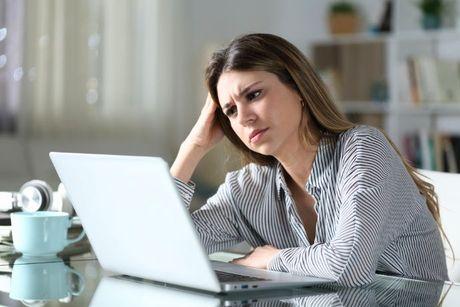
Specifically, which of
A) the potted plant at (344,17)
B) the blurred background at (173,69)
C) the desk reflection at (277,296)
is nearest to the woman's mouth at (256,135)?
the desk reflection at (277,296)

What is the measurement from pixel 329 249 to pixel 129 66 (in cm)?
357

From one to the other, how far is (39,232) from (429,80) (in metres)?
3.29

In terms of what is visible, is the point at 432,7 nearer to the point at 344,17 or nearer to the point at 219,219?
the point at 344,17

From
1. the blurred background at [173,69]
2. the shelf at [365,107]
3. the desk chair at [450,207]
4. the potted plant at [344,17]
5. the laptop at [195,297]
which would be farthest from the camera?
the potted plant at [344,17]

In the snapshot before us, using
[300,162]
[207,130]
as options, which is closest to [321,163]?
[300,162]

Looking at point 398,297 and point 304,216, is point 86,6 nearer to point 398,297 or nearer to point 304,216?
point 304,216

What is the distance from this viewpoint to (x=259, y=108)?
154 cm

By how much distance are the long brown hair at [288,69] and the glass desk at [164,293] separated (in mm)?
314

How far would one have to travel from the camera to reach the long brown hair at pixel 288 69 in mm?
1562

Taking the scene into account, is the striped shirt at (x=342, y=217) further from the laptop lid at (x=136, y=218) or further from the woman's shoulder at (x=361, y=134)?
the laptop lid at (x=136, y=218)

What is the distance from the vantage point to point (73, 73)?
4.52 meters

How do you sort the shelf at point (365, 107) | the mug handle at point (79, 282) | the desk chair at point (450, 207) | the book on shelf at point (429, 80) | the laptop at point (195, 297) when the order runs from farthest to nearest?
the shelf at point (365, 107) → the book on shelf at point (429, 80) → the desk chair at point (450, 207) → the mug handle at point (79, 282) → the laptop at point (195, 297)

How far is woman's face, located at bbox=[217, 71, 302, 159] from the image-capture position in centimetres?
155

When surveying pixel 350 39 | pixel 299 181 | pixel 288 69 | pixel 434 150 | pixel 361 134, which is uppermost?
pixel 288 69
